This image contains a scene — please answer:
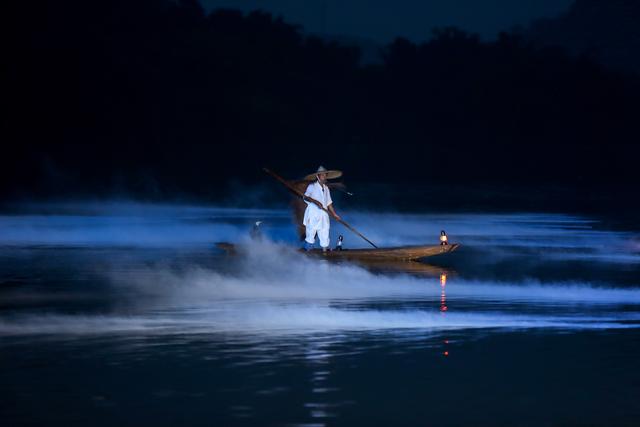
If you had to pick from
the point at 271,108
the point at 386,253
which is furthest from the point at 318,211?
the point at 271,108

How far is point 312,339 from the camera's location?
13.5m

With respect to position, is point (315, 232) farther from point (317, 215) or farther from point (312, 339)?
point (312, 339)

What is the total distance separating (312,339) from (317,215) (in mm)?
9386

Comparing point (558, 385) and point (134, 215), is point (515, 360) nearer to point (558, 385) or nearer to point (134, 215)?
point (558, 385)

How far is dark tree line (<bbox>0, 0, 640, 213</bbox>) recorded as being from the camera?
214 feet

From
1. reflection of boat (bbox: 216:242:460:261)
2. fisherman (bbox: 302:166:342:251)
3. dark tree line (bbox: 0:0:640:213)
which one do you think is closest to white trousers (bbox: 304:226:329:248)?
fisherman (bbox: 302:166:342:251)

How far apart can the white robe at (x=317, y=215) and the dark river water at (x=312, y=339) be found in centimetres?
72

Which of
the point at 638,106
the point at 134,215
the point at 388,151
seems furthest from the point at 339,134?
the point at 134,215

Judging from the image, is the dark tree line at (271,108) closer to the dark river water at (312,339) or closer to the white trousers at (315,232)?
the white trousers at (315,232)

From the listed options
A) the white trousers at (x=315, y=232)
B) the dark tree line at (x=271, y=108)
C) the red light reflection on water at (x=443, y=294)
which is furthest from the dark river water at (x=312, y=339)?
the dark tree line at (x=271, y=108)

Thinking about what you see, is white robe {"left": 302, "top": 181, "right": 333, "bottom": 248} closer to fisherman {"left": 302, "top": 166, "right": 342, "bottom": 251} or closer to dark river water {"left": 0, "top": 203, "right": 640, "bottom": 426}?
fisherman {"left": 302, "top": 166, "right": 342, "bottom": 251}

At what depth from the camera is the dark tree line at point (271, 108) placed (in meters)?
65.1

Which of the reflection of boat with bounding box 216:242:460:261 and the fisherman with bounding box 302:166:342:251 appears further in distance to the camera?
the fisherman with bounding box 302:166:342:251

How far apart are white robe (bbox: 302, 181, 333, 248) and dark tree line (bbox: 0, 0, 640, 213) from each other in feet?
112
